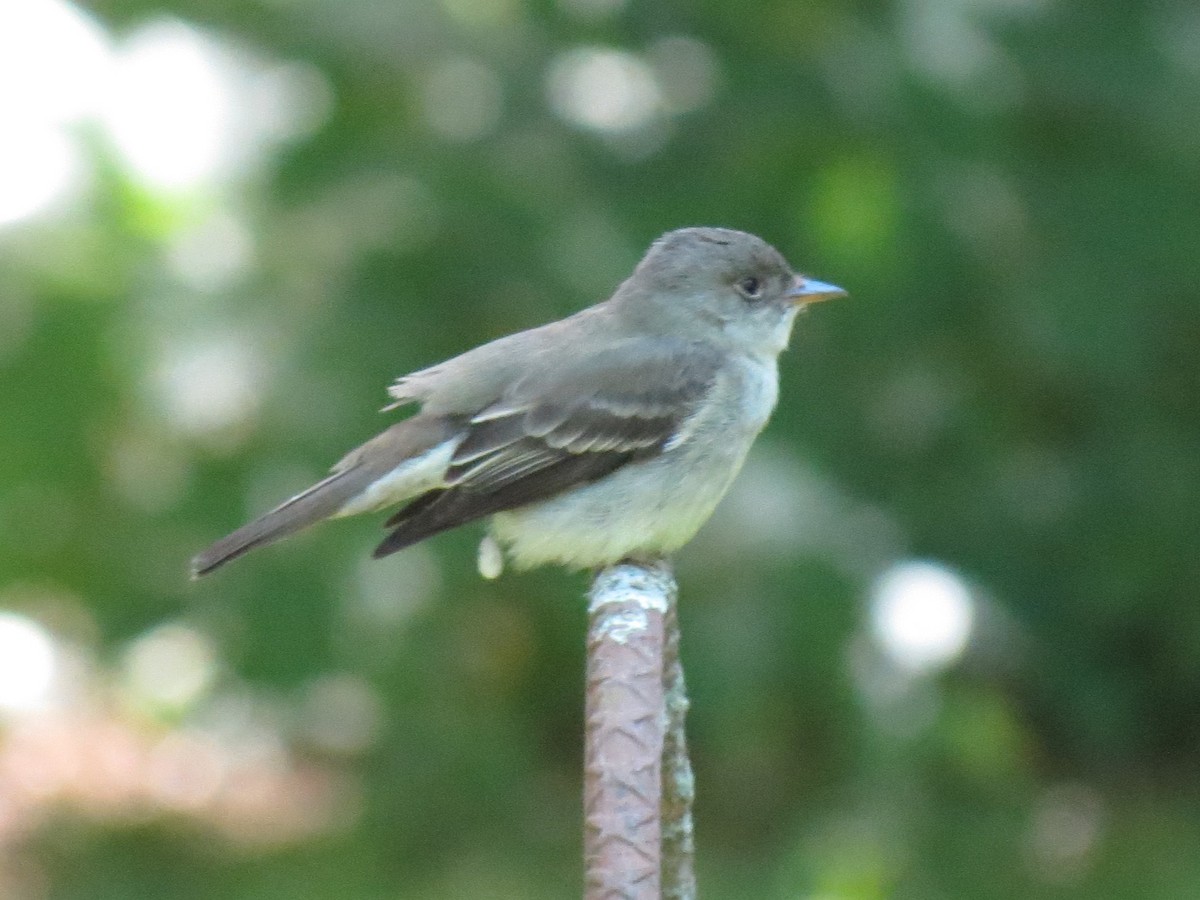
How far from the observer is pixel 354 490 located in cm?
376

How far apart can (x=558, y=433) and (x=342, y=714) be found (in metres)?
1.72

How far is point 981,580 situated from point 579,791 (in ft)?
4.87

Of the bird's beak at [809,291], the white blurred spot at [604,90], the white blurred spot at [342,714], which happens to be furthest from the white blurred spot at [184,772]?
the bird's beak at [809,291]

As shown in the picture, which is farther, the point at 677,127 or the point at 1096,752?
the point at 1096,752

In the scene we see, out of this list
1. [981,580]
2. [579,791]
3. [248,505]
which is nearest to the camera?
[248,505]

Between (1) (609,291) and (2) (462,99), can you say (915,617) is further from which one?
(2) (462,99)

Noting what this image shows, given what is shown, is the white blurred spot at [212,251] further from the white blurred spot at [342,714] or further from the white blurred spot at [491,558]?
the white blurred spot at [491,558]

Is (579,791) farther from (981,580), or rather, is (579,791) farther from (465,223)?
(465,223)

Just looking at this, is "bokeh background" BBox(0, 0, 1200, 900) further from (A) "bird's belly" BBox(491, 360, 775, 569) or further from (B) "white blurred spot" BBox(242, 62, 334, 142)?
(A) "bird's belly" BBox(491, 360, 775, 569)

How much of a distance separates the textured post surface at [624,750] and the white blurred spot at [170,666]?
2484 mm

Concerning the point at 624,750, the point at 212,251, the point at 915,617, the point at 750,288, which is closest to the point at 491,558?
the point at 750,288

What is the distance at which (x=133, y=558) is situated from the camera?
4.93 meters

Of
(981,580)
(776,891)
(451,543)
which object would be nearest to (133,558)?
(451,543)

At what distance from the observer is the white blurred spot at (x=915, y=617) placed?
15.1ft
